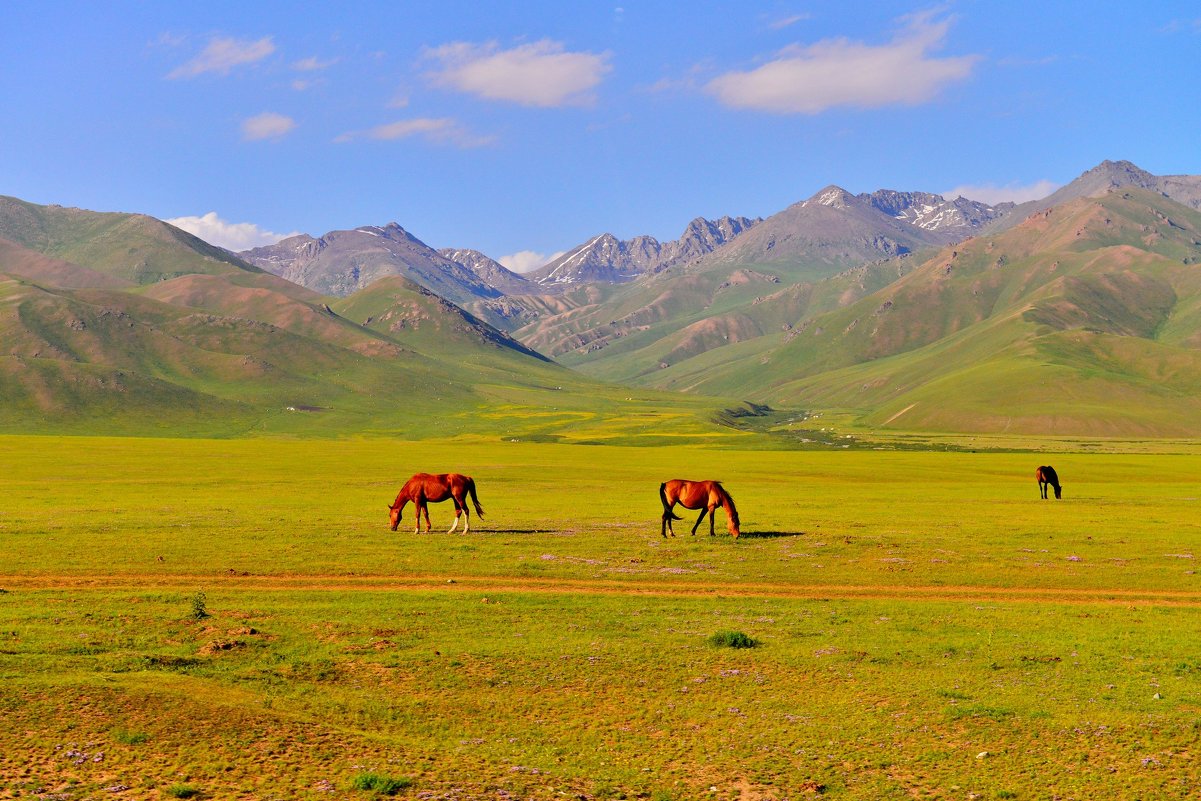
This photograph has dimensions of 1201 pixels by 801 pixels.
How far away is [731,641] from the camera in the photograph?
2662cm

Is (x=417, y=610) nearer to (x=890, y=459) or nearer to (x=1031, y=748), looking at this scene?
(x=1031, y=748)

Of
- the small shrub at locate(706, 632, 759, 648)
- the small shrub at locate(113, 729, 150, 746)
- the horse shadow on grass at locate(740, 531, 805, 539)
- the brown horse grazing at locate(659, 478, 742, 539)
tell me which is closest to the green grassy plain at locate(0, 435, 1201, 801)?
the small shrub at locate(113, 729, 150, 746)

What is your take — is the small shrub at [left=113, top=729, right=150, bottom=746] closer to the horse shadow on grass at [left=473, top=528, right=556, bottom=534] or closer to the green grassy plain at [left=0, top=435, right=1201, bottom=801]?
the green grassy plain at [left=0, top=435, right=1201, bottom=801]

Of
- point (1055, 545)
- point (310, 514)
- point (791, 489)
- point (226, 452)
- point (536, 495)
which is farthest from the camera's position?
point (226, 452)

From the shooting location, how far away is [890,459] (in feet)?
496

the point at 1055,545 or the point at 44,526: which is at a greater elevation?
the point at 44,526

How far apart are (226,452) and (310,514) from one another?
87813 millimetres

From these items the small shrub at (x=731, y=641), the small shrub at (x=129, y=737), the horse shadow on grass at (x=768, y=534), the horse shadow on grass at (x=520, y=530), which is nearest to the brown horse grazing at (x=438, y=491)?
the horse shadow on grass at (x=520, y=530)

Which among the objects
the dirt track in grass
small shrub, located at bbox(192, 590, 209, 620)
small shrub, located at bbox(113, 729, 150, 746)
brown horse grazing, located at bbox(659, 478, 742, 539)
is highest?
brown horse grazing, located at bbox(659, 478, 742, 539)

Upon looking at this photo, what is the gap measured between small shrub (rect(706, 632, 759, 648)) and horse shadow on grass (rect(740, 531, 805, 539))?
2094 cm

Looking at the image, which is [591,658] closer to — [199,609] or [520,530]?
[199,609]

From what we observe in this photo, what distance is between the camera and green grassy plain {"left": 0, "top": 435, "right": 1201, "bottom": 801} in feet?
56.0

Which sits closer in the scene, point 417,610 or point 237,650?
point 237,650

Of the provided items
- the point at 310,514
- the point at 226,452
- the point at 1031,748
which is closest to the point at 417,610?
the point at 1031,748
